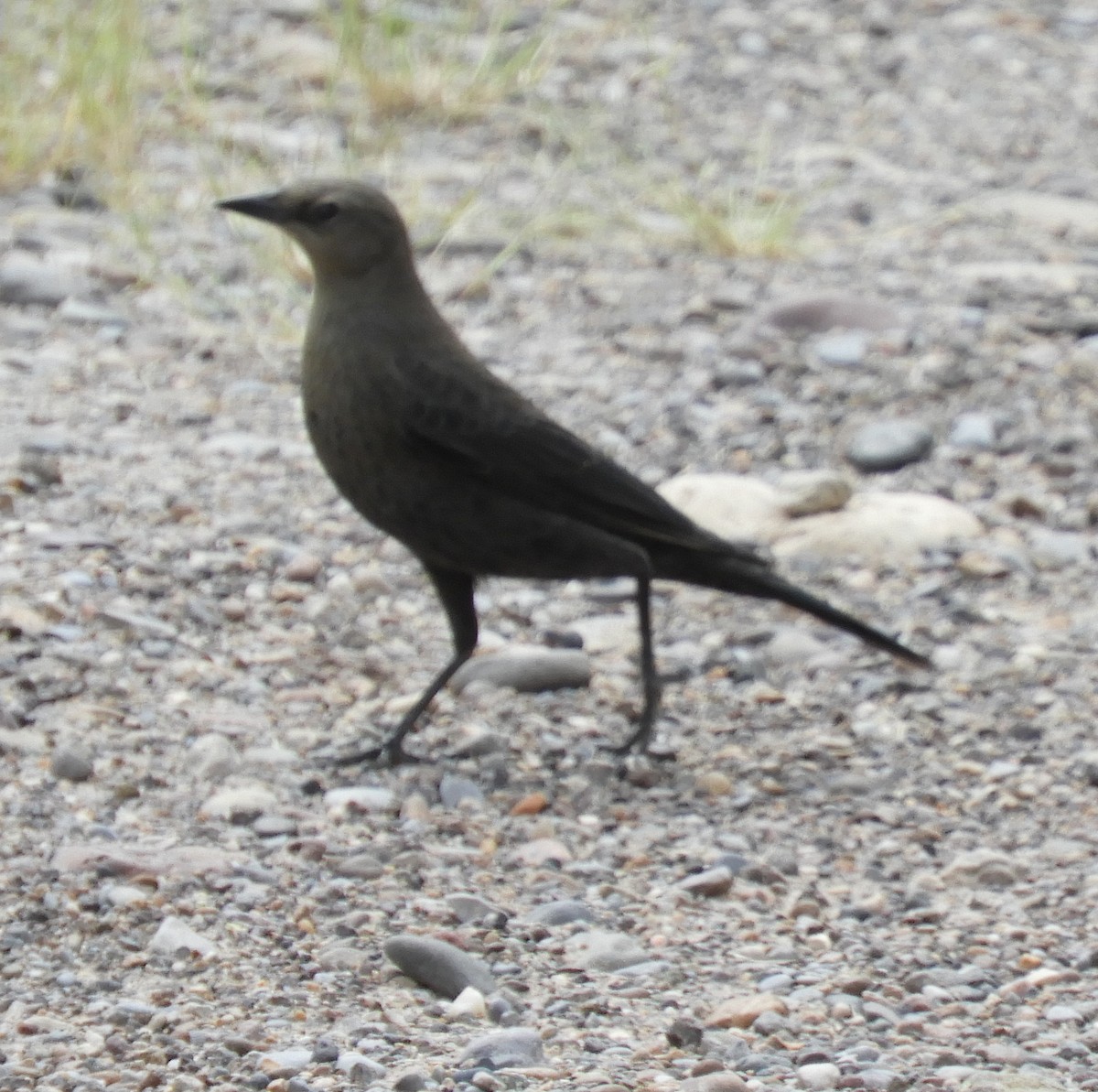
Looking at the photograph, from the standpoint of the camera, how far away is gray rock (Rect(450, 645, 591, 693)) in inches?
175

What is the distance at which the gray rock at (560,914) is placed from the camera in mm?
3445

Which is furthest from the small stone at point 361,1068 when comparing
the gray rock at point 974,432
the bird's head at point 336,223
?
the gray rock at point 974,432

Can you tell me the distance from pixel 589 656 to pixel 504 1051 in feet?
5.89

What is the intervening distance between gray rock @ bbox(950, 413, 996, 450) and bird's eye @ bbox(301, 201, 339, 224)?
211 centimetres

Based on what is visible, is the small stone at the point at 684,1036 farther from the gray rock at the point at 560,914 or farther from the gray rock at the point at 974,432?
the gray rock at the point at 974,432

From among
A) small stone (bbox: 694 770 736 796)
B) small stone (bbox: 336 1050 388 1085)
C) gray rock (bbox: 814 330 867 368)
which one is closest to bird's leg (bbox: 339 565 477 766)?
small stone (bbox: 694 770 736 796)

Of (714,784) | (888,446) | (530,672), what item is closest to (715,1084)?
(714,784)

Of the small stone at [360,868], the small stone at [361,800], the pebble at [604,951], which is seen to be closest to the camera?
the pebble at [604,951]

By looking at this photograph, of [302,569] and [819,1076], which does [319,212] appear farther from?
[819,1076]

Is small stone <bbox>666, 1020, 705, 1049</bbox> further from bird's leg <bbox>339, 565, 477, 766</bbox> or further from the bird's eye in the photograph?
the bird's eye

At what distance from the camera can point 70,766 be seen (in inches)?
148

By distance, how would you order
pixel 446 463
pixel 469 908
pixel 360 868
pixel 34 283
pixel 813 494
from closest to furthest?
pixel 469 908, pixel 360 868, pixel 446 463, pixel 813 494, pixel 34 283

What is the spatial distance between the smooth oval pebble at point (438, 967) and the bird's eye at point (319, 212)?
1.51m

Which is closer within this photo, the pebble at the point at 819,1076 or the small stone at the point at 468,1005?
the pebble at the point at 819,1076
